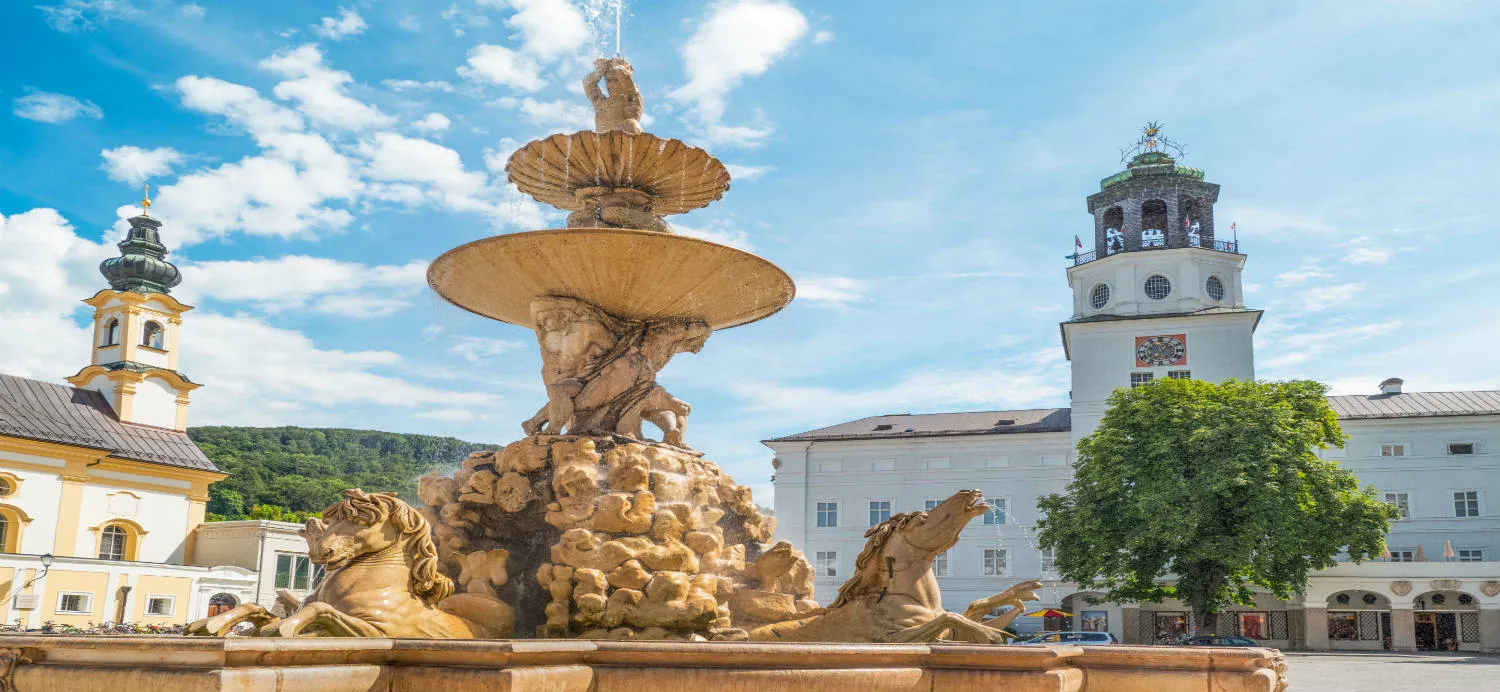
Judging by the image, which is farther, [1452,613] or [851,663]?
[1452,613]

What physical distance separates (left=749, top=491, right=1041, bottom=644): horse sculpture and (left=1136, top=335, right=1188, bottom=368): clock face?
45337 millimetres

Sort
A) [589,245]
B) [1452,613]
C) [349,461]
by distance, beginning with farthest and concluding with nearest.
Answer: [349,461]
[1452,613]
[589,245]

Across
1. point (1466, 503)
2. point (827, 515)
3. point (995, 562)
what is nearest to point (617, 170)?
point (995, 562)

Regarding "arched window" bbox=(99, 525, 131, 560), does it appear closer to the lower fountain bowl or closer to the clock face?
the lower fountain bowl

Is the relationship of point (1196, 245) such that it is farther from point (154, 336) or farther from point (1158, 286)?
point (154, 336)

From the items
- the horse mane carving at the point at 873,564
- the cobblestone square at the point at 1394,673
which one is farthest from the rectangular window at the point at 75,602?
the horse mane carving at the point at 873,564

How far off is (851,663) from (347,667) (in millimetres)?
2471

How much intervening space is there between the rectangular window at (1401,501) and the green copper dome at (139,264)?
56463 mm

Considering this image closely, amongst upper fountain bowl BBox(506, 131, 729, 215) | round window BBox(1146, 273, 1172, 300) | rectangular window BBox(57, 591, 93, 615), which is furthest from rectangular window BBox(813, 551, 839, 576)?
upper fountain bowl BBox(506, 131, 729, 215)

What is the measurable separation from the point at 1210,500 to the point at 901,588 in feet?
88.8

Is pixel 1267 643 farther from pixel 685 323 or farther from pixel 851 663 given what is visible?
pixel 851 663

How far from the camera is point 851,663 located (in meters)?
6.15

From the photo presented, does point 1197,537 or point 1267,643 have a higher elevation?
point 1197,537

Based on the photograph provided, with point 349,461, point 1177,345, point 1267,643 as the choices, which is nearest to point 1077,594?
point 1267,643
